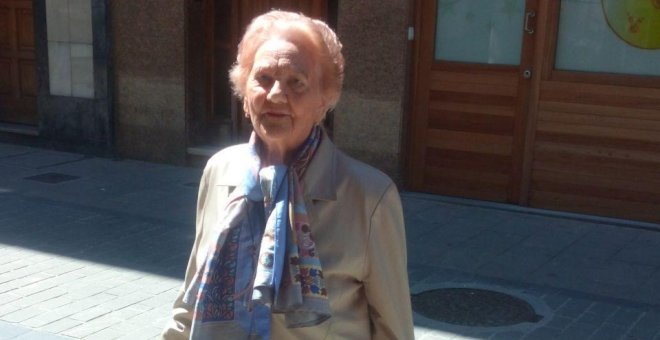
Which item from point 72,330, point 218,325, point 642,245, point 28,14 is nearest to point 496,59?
point 642,245

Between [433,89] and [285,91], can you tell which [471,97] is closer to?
[433,89]

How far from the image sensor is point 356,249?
2.43 meters

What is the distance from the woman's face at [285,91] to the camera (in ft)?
7.96

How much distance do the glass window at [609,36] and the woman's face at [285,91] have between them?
19.1ft

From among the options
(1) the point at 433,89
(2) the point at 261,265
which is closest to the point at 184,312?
(2) the point at 261,265

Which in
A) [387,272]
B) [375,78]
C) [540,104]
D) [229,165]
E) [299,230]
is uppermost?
[229,165]

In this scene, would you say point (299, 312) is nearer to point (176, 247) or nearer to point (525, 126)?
point (176, 247)

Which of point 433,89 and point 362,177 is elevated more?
point 362,177

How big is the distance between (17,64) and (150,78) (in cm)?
213

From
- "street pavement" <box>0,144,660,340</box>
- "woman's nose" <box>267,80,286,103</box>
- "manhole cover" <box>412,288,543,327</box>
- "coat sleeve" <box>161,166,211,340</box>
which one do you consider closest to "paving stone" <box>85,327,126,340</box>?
"street pavement" <box>0,144,660,340</box>

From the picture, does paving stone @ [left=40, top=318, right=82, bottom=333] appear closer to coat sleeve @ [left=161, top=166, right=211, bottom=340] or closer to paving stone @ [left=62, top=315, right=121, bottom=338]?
paving stone @ [left=62, top=315, right=121, bottom=338]

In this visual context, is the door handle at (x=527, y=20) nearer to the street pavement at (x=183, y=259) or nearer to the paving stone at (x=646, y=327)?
the street pavement at (x=183, y=259)

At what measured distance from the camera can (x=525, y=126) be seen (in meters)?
8.16

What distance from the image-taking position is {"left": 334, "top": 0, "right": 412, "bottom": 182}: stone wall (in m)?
8.42
